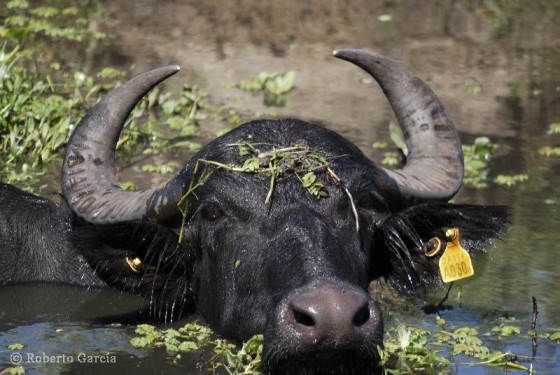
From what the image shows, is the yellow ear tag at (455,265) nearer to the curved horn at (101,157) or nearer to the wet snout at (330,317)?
the wet snout at (330,317)

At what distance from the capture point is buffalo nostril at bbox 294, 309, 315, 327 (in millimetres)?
5164

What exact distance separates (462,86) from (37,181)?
5.49 meters

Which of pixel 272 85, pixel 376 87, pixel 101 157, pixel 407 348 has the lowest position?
pixel 376 87

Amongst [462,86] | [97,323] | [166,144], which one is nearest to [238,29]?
[462,86]

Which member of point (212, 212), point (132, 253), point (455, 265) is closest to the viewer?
point (212, 212)

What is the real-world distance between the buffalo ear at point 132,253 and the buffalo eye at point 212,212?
9.8 inches

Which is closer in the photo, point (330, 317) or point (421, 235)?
point (330, 317)

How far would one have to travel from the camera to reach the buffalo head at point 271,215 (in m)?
5.84

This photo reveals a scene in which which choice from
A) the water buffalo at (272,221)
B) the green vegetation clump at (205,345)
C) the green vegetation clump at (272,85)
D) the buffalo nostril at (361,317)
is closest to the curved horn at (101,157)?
the water buffalo at (272,221)

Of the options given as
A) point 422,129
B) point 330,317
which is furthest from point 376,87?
point 330,317

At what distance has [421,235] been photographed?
6656mm

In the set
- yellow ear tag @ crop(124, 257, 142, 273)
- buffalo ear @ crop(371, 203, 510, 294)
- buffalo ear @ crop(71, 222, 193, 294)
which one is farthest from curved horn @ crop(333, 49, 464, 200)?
yellow ear tag @ crop(124, 257, 142, 273)

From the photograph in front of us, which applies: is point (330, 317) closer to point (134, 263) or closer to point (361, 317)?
point (361, 317)

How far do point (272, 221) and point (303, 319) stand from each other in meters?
0.84
